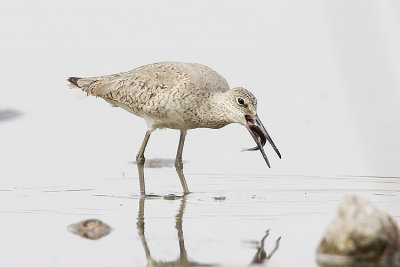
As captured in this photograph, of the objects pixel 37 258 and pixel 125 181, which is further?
pixel 125 181

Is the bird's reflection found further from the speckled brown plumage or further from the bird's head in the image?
the speckled brown plumage

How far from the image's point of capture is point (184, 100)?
422 inches

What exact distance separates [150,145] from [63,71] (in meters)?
4.52

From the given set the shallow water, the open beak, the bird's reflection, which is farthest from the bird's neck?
the bird's reflection

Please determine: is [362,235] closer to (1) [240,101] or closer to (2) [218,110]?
(1) [240,101]

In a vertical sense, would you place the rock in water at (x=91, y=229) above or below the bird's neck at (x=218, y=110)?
below

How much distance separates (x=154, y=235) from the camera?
8031 mm

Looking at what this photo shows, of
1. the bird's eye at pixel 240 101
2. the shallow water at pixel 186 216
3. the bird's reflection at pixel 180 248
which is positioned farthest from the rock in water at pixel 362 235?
the bird's eye at pixel 240 101

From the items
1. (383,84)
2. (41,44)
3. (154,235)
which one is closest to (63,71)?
(41,44)

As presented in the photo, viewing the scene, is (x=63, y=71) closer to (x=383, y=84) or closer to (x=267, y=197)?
Result: (x=383, y=84)

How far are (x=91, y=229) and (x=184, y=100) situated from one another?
10.2ft

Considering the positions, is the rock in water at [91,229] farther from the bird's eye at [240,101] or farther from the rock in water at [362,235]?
the bird's eye at [240,101]

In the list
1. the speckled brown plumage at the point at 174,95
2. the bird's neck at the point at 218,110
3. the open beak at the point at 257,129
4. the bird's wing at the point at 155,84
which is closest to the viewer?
the open beak at the point at 257,129

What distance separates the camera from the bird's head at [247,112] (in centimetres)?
1030
